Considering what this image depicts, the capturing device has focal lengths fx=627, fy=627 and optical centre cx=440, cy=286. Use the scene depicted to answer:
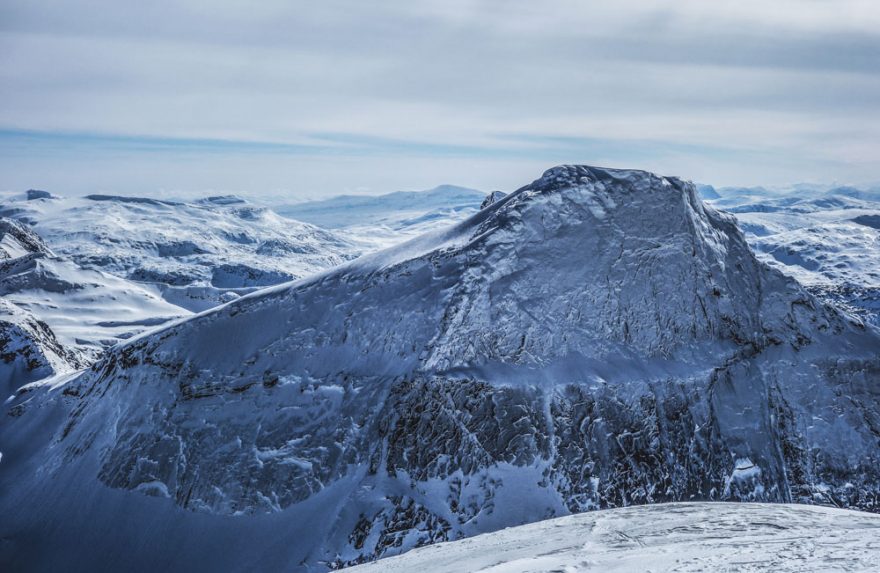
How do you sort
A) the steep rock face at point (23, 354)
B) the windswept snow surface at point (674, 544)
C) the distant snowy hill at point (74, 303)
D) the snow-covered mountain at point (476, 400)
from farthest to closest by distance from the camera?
the distant snowy hill at point (74, 303) → the steep rock face at point (23, 354) → the snow-covered mountain at point (476, 400) → the windswept snow surface at point (674, 544)

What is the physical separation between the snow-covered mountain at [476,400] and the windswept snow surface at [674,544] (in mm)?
3994

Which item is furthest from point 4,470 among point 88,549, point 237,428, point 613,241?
point 613,241

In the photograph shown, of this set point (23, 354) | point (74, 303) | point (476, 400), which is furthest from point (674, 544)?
point (74, 303)

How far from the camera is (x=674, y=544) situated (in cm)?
2773

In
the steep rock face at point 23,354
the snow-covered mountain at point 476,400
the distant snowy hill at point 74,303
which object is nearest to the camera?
the snow-covered mountain at point 476,400

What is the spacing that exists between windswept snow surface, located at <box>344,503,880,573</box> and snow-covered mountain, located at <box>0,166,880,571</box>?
3994 mm

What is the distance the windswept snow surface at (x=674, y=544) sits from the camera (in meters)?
23.6

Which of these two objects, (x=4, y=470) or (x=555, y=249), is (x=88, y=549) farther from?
(x=555, y=249)

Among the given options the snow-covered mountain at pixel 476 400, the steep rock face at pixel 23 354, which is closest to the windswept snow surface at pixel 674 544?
the snow-covered mountain at pixel 476 400

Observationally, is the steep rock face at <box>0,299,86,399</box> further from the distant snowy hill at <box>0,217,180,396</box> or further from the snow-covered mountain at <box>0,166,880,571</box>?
the snow-covered mountain at <box>0,166,880,571</box>

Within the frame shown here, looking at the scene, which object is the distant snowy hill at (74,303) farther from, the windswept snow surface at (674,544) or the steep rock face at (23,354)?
the windswept snow surface at (674,544)

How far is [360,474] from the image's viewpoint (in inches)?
1602

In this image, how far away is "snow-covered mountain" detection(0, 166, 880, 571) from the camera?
3956 cm

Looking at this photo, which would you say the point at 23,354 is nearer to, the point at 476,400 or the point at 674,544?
the point at 476,400
